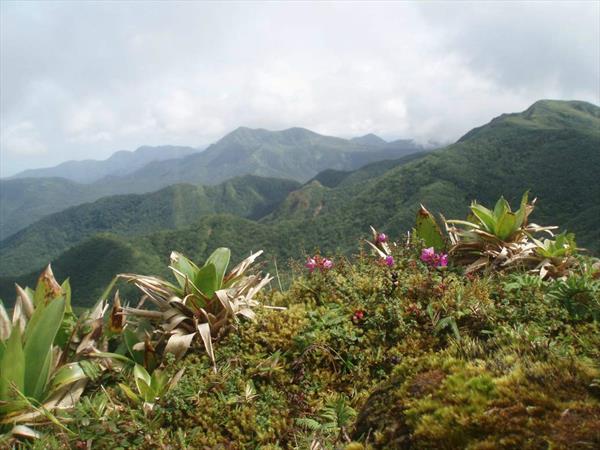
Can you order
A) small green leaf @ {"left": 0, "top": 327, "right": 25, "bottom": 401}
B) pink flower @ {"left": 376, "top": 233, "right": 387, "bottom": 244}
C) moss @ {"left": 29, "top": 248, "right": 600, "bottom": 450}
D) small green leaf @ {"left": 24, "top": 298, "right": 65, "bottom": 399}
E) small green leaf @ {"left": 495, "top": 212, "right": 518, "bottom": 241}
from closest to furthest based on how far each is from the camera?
1. moss @ {"left": 29, "top": 248, "right": 600, "bottom": 450}
2. small green leaf @ {"left": 0, "top": 327, "right": 25, "bottom": 401}
3. small green leaf @ {"left": 24, "top": 298, "right": 65, "bottom": 399}
4. small green leaf @ {"left": 495, "top": 212, "right": 518, "bottom": 241}
5. pink flower @ {"left": 376, "top": 233, "right": 387, "bottom": 244}

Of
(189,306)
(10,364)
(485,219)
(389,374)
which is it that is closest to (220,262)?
(189,306)

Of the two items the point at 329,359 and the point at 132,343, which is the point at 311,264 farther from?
the point at 132,343

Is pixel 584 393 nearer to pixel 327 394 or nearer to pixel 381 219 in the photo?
pixel 327 394

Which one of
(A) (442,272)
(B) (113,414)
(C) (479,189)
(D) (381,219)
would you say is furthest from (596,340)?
(C) (479,189)

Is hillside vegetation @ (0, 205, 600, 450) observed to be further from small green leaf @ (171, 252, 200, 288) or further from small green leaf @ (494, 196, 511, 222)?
small green leaf @ (494, 196, 511, 222)

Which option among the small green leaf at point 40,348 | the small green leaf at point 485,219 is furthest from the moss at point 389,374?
the small green leaf at point 485,219

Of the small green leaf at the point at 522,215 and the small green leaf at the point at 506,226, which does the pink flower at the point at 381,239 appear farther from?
the small green leaf at the point at 522,215

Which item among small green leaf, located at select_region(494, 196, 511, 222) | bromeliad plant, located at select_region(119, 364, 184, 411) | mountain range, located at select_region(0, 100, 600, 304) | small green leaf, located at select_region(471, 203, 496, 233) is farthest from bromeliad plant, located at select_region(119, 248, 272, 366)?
mountain range, located at select_region(0, 100, 600, 304)

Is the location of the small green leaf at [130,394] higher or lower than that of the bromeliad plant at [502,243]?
lower

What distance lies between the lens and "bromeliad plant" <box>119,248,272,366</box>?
3341 mm

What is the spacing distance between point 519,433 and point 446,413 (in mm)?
262

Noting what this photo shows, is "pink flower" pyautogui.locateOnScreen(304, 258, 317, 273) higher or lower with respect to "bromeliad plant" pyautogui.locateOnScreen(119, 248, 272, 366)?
higher

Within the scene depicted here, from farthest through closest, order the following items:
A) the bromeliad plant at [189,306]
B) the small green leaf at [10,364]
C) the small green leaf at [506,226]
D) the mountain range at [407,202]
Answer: the mountain range at [407,202], the small green leaf at [506,226], the bromeliad plant at [189,306], the small green leaf at [10,364]

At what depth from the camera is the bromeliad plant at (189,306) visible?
3341 mm
